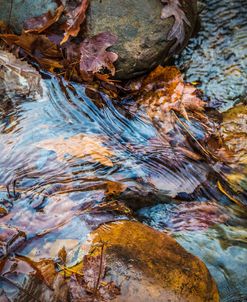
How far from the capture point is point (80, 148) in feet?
10.8

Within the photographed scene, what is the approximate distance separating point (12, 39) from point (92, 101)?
1017mm

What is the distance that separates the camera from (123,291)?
2.25 m

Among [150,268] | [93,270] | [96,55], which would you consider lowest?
[150,268]

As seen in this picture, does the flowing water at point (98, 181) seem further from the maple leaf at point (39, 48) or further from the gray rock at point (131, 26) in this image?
the gray rock at point (131, 26)

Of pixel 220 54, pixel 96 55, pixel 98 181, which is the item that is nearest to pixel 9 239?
pixel 98 181

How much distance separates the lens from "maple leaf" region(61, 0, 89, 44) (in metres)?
3.77

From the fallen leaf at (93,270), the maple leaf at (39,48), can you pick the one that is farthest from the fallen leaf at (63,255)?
the maple leaf at (39,48)

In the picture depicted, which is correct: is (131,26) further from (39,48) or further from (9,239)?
(9,239)

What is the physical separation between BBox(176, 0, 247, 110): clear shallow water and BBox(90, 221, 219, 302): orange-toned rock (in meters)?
2.14

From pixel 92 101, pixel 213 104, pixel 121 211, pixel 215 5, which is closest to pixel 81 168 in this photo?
pixel 121 211

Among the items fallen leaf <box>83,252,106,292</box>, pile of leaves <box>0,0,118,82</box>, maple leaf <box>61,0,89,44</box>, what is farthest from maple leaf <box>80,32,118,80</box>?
fallen leaf <box>83,252,106,292</box>

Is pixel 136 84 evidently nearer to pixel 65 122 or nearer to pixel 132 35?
pixel 132 35

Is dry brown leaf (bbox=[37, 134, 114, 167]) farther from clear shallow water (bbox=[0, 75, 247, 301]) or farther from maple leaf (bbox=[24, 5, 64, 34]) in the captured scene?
maple leaf (bbox=[24, 5, 64, 34])

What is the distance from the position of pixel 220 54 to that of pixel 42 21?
206cm
